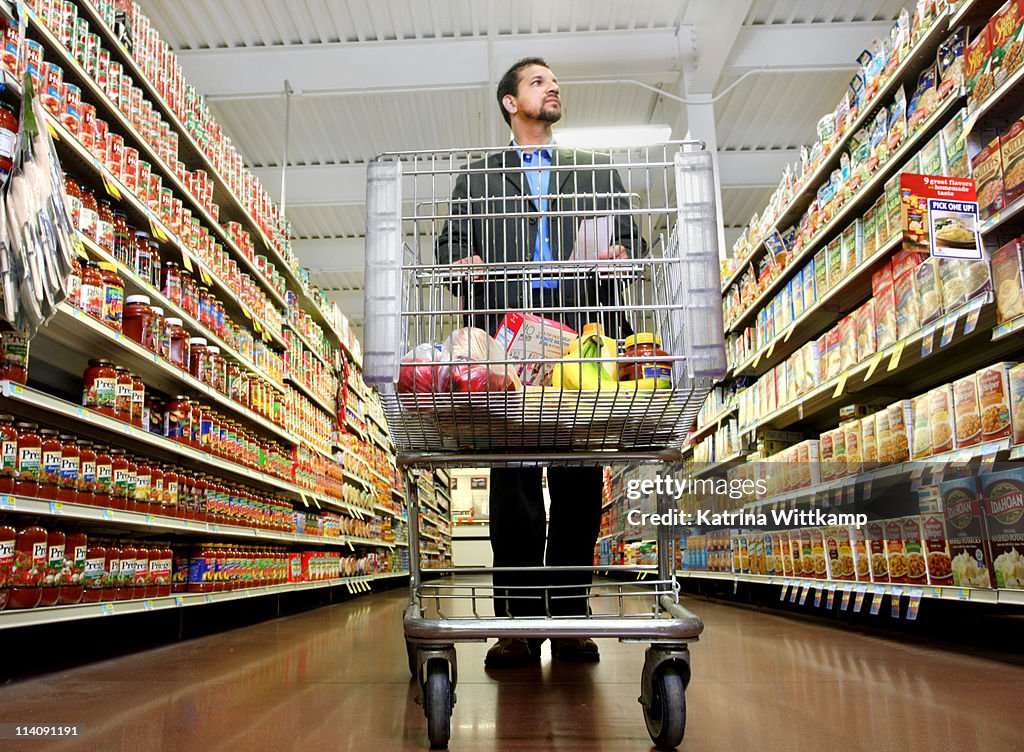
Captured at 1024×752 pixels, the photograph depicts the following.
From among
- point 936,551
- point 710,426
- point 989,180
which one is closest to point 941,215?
point 989,180

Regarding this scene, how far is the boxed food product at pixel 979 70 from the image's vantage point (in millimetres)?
2559

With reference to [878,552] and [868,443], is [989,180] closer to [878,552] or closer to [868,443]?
[868,443]

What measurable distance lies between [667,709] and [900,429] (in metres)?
2.13

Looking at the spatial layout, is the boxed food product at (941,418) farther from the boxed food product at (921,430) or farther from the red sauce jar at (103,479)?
the red sauce jar at (103,479)

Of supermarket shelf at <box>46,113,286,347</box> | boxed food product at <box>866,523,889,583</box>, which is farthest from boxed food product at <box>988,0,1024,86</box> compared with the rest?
supermarket shelf at <box>46,113,286,347</box>

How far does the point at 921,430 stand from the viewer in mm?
2855

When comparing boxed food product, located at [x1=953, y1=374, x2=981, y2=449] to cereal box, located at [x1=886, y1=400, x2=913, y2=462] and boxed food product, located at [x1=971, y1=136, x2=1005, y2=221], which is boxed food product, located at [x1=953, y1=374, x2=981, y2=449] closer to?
cereal box, located at [x1=886, y1=400, x2=913, y2=462]

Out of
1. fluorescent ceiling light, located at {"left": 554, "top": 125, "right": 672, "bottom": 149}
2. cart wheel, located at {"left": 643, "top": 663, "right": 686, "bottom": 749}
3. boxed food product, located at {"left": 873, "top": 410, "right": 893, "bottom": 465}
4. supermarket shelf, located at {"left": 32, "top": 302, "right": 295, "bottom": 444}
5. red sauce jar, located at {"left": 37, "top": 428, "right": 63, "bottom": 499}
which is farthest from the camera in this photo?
fluorescent ceiling light, located at {"left": 554, "top": 125, "right": 672, "bottom": 149}

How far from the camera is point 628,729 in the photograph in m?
1.50

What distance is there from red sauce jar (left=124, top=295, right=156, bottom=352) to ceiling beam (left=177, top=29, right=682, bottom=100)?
4656mm

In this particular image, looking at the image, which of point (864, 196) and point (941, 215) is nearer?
point (941, 215)

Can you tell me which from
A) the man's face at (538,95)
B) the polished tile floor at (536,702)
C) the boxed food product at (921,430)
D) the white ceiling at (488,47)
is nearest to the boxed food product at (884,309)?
the boxed food product at (921,430)

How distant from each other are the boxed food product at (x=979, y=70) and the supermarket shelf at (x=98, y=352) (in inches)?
118

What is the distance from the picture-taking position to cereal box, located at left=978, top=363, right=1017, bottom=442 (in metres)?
2.37
